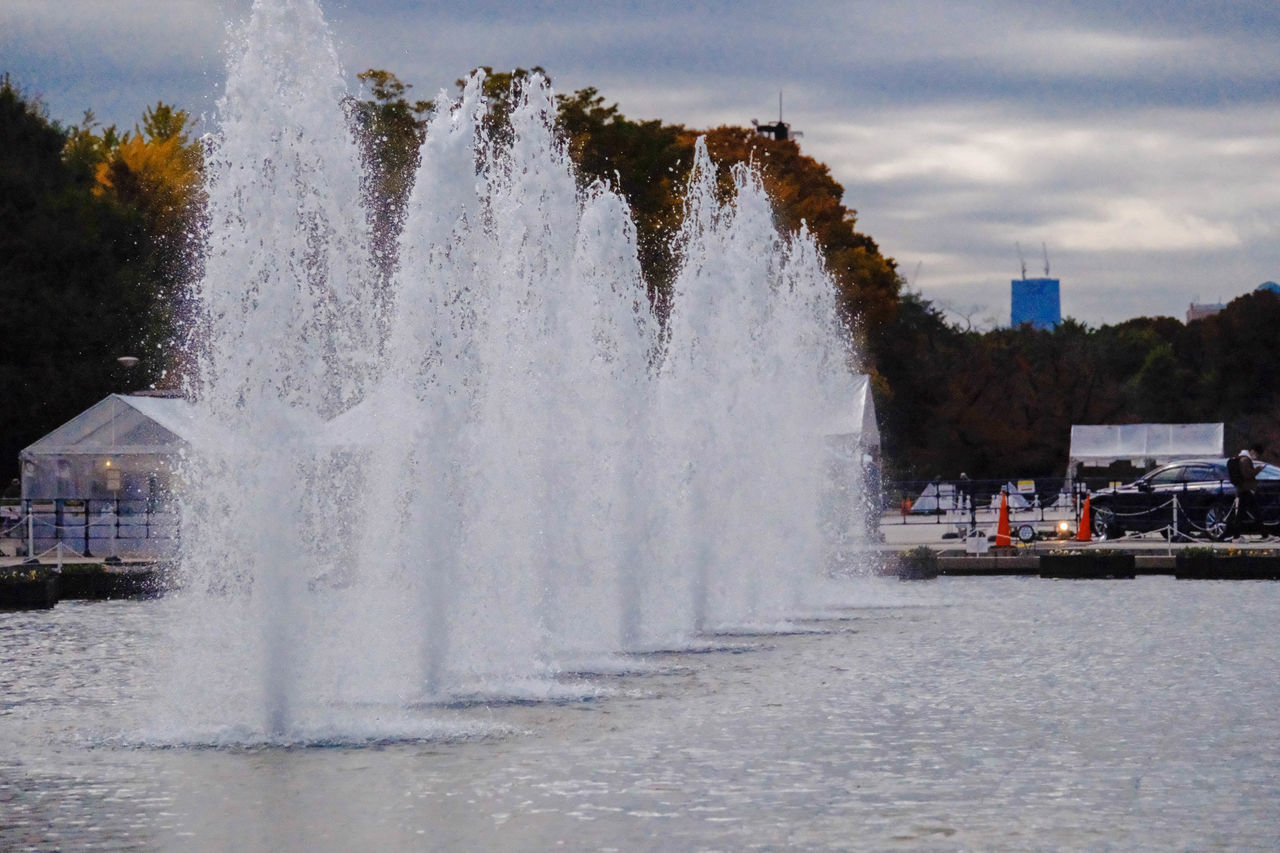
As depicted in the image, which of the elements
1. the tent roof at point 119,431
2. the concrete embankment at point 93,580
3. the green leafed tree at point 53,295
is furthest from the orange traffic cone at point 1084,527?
the green leafed tree at point 53,295

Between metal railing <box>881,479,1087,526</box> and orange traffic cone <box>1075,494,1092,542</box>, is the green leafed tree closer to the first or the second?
metal railing <box>881,479,1087,526</box>

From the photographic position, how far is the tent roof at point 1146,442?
67.6 meters

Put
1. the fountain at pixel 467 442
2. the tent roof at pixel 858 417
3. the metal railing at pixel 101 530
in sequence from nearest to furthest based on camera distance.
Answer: the fountain at pixel 467 442 → the metal railing at pixel 101 530 → the tent roof at pixel 858 417

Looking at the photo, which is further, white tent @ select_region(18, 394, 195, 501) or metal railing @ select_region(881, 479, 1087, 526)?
metal railing @ select_region(881, 479, 1087, 526)

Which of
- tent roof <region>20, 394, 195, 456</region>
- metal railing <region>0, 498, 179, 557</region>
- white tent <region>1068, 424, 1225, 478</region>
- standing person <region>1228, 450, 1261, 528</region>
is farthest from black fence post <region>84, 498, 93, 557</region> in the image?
white tent <region>1068, 424, 1225, 478</region>

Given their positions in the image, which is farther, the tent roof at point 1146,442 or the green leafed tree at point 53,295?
the tent roof at point 1146,442

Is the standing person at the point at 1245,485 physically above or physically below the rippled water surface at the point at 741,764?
above

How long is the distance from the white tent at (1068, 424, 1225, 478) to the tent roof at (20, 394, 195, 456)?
38089mm

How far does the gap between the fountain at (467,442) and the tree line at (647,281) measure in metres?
14.1

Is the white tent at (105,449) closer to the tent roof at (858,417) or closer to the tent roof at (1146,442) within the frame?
the tent roof at (858,417)

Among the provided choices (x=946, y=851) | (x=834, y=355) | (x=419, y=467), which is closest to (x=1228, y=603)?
(x=419, y=467)

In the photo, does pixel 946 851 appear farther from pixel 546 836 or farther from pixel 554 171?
pixel 554 171

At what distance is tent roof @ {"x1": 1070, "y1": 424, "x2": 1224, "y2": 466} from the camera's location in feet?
222

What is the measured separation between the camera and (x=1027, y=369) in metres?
99.4
